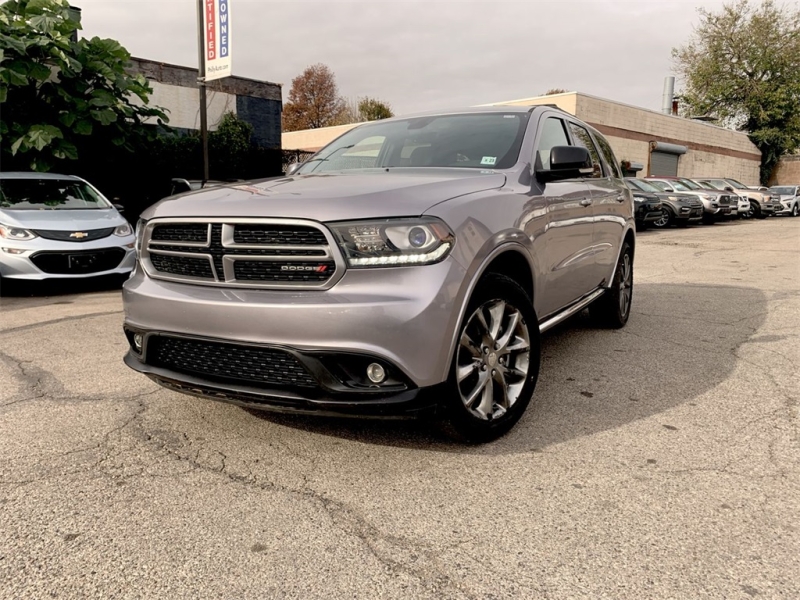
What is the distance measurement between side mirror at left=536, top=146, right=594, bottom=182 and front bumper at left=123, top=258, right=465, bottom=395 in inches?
50.6

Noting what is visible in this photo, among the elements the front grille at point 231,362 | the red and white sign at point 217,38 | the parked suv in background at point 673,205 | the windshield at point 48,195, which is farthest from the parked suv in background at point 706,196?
the front grille at point 231,362

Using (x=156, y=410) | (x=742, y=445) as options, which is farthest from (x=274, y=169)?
(x=742, y=445)

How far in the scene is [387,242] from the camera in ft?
9.00

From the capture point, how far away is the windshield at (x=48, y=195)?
8320 millimetres

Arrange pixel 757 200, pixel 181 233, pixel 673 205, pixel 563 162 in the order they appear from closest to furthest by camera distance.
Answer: pixel 181 233
pixel 563 162
pixel 673 205
pixel 757 200

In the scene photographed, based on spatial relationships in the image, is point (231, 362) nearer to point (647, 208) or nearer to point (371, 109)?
point (647, 208)

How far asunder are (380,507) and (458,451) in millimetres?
640

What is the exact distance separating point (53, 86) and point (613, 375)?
→ 10896 millimetres

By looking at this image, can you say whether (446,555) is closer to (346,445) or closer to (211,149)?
(346,445)

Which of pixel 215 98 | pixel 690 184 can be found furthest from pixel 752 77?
pixel 215 98

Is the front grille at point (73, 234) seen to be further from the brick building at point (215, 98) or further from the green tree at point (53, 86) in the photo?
the brick building at point (215, 98)

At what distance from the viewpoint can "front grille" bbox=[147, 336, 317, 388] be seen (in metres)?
2.78

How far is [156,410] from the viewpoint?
370 centimetres

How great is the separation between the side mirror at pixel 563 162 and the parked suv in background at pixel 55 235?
600cm
